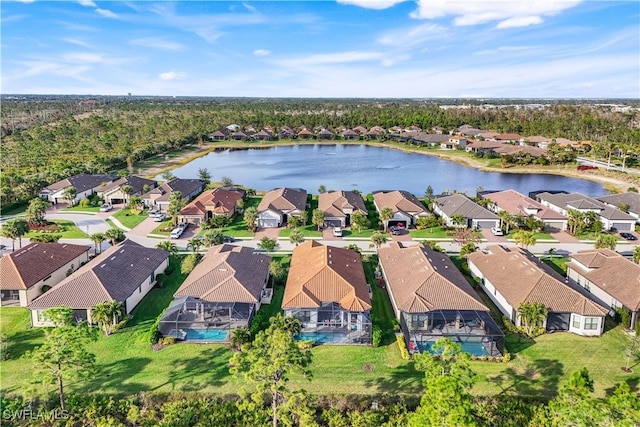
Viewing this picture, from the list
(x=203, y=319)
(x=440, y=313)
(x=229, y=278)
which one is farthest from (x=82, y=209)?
(x=440, y=313)

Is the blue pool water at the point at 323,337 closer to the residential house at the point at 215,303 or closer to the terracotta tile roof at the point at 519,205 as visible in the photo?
the residential house at the point at 215,303

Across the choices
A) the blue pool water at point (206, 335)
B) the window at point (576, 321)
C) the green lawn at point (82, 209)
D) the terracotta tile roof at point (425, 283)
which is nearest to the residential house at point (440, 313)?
the terracotta tile roof at point (425, 283)

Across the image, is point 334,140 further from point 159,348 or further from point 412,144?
point 159,348

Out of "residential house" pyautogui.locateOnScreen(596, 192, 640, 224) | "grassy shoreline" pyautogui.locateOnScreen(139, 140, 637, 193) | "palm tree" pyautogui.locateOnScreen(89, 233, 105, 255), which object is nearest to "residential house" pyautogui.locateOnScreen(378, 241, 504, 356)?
"palm tree" pyautogui.locateOnScreen(89, 233, 105, 255)

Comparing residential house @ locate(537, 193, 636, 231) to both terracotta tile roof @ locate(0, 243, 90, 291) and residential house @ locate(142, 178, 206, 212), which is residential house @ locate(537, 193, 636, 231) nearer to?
residential house @ locate(142, 178, 206, 212)

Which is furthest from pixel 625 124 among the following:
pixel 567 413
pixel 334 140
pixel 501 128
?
pixel 567 413

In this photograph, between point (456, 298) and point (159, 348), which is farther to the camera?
point (456, 298)
